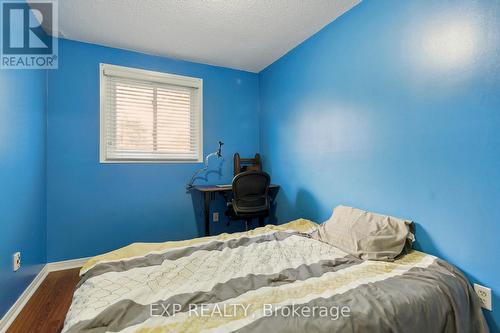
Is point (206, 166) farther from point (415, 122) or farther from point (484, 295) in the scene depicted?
point (484, 295)

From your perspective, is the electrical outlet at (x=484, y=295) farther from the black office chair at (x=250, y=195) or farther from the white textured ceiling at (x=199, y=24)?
the white textured ceiling at (x=199, y=24)

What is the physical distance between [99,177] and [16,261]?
3.56ft

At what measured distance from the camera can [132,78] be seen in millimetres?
2811

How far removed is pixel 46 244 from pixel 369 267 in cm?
306

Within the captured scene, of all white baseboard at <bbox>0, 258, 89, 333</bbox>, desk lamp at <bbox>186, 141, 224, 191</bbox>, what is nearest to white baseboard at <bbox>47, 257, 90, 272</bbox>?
white baseboard at <bbox>0, 258, 89, 333</bbox>

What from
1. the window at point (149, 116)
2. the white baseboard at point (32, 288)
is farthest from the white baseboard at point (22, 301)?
the window at point (149, 116)

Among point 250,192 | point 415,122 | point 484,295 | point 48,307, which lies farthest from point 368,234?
point 48,307

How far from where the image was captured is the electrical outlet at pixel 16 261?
170 cm

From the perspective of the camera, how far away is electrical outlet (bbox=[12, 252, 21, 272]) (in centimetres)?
→ 170

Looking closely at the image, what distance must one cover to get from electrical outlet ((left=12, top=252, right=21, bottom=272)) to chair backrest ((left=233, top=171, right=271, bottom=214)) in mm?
1835

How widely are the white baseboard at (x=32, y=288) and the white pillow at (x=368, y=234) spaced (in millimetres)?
2306

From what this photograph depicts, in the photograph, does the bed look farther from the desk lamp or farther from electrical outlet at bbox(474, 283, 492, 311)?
the desk lamp

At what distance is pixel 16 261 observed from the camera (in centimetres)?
173

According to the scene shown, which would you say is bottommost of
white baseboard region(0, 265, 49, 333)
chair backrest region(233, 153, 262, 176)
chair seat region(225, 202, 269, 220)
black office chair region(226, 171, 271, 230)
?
white baseboard region(0, 265, 49, 333)
